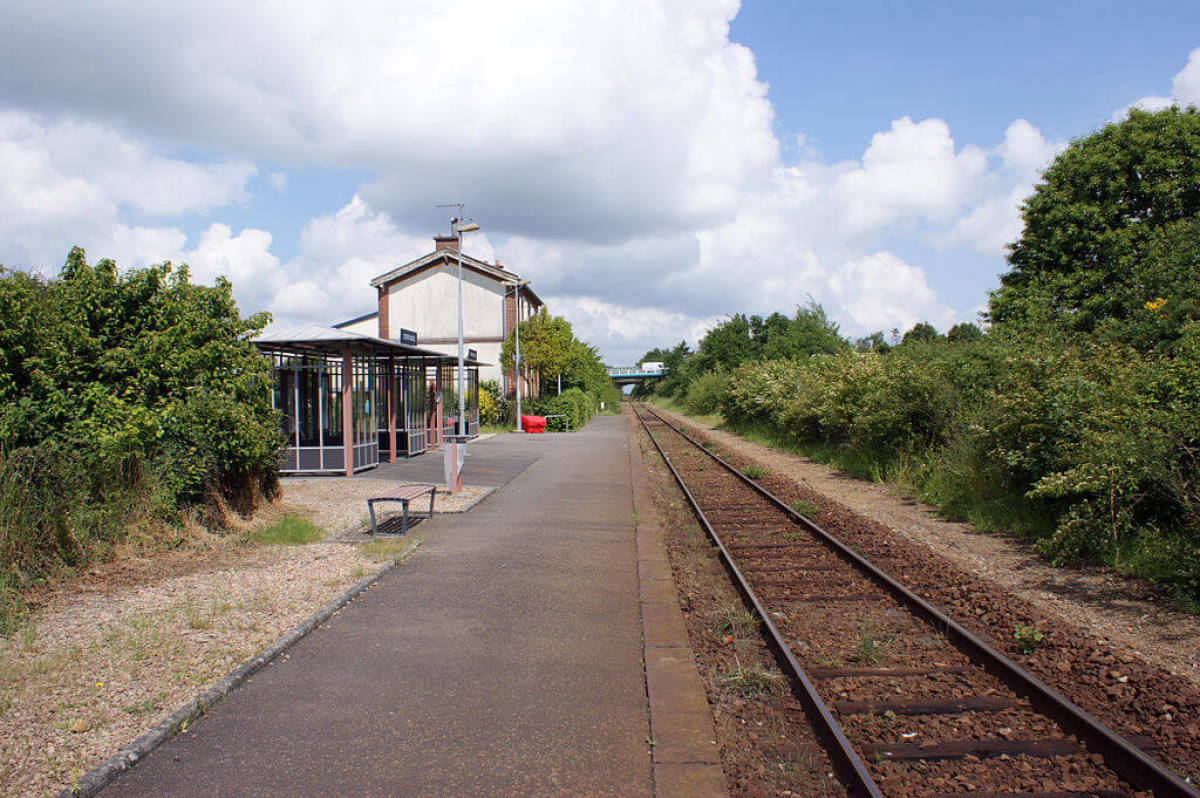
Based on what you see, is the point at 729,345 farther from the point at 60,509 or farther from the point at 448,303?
the point at 60,509

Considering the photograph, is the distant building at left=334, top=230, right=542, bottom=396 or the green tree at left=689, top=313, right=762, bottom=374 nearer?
the distant building at left=334, top=230, right=542, bottom=396

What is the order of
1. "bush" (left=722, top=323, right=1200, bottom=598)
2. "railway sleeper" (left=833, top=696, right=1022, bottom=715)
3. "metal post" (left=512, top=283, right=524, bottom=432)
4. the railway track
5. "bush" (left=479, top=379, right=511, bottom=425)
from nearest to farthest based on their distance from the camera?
the railway track < "railway sleeper" (left=833, top=696, right=1022, bottom=715) < "bush" (left=722, top=323, right=1200, bottom=598) < "metal post" (left=512, top=283, right=524, bottom=432) < "bush" (left=479, top=379, right=511, bottom=425)

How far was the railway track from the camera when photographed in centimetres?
365

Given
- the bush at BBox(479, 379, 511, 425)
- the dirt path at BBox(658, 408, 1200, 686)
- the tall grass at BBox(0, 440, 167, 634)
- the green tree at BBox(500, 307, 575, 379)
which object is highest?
the green tree at BBox(500, 307, 575, 379)

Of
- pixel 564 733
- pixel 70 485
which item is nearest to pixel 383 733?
pixel 564 733

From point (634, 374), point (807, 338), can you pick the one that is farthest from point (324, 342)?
A: point (634, 374)

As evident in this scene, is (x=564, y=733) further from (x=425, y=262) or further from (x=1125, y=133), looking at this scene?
(x=425, y=262)

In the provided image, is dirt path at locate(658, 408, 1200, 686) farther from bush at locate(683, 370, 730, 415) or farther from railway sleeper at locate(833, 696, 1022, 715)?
bush at locate(683, 370, 730, 415)

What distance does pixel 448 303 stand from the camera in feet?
133

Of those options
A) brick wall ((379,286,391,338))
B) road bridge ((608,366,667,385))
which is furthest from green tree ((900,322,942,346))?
road bridge ((608,366,667,385))

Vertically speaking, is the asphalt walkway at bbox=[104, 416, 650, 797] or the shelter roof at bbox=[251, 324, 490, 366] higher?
the shelter roof at bbox=[251, 324, 490, 366]

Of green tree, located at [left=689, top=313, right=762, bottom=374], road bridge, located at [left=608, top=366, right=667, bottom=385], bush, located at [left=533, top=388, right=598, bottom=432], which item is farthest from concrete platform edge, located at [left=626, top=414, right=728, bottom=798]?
road bridge, located at [left=608, top=366, right=667, bottom=385]

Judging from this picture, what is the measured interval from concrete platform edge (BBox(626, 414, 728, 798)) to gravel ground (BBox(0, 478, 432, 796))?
2712mm

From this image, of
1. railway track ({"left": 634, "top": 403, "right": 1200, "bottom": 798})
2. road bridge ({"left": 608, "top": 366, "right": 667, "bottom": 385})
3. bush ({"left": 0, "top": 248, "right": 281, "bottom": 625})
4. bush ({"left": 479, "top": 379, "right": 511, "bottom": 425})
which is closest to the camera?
railway track ({"left": 634, "top": 403, "right": 1200, "bottom": 798})
